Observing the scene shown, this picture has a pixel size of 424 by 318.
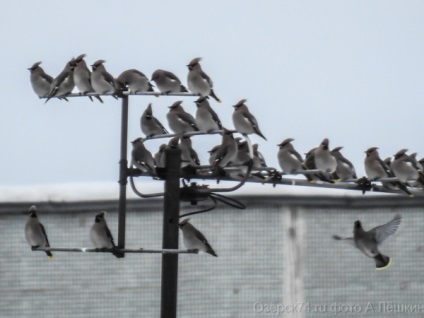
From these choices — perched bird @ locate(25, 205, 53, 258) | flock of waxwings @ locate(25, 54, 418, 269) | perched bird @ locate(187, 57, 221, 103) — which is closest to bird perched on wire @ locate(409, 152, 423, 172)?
flock of waxwings @ locate(25, 54, 418, 269)

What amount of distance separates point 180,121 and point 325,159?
1518 mm

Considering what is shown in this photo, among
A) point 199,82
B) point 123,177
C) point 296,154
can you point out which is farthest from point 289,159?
point 123,177

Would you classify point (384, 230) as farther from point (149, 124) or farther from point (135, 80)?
point (135, 80)

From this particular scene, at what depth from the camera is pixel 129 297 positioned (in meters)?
9.92

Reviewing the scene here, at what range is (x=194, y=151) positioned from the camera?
7.86 meters

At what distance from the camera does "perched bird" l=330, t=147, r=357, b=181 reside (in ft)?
33.3

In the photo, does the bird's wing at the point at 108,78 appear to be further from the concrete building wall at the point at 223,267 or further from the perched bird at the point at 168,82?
the concrete building wall at the point at 223,267

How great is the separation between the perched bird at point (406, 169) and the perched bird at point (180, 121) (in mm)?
2118

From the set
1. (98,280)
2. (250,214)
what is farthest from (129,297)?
(250,214)

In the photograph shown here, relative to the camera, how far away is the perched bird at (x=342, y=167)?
10.2m

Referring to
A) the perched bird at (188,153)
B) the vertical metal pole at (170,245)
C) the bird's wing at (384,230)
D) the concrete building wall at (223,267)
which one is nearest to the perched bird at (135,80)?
the perched bird at (188,153)

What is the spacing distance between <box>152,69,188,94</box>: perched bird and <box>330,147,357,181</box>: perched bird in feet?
6.08

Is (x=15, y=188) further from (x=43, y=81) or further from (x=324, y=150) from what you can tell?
(x=324, y=150)

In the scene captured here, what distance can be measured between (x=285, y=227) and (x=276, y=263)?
288 mm
